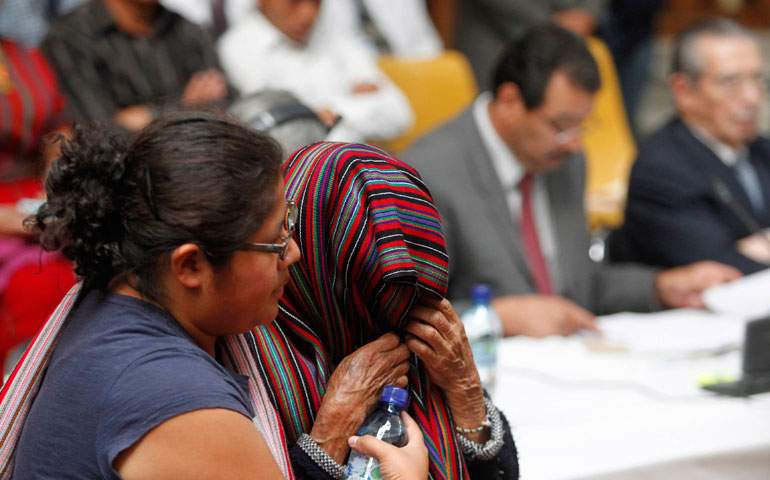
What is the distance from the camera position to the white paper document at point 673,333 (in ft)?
6.70

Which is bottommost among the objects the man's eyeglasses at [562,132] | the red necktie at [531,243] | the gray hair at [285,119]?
the red necktie at [531,243]

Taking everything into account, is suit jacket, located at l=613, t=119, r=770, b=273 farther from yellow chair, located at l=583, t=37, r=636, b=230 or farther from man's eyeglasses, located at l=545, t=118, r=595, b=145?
yellow chair, located at l=583, t=37, r=636, b=230

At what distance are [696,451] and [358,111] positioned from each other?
1.88m

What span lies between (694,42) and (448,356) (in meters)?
2.25

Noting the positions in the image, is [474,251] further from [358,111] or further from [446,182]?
[358,111]


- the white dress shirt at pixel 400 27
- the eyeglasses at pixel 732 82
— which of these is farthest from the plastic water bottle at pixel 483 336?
the white dress shirt at pixel 400 27

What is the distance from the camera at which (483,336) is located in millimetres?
1855

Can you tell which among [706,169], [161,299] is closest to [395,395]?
[161,299]

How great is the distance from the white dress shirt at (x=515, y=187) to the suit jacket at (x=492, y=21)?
5.25 feet

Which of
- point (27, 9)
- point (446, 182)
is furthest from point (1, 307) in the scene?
point (446, 182)

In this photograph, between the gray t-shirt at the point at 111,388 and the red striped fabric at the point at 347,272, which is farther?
the red striped fabric at the point at 347,272

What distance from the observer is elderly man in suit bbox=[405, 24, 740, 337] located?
7.97ft

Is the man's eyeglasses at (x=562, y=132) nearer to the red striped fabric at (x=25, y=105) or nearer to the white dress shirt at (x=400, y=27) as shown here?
the white dress shirt at (x=400, y=27)

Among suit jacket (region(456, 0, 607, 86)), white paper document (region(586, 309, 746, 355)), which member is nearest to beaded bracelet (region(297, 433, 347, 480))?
white paper document (region(586, 309, 746, 355))
